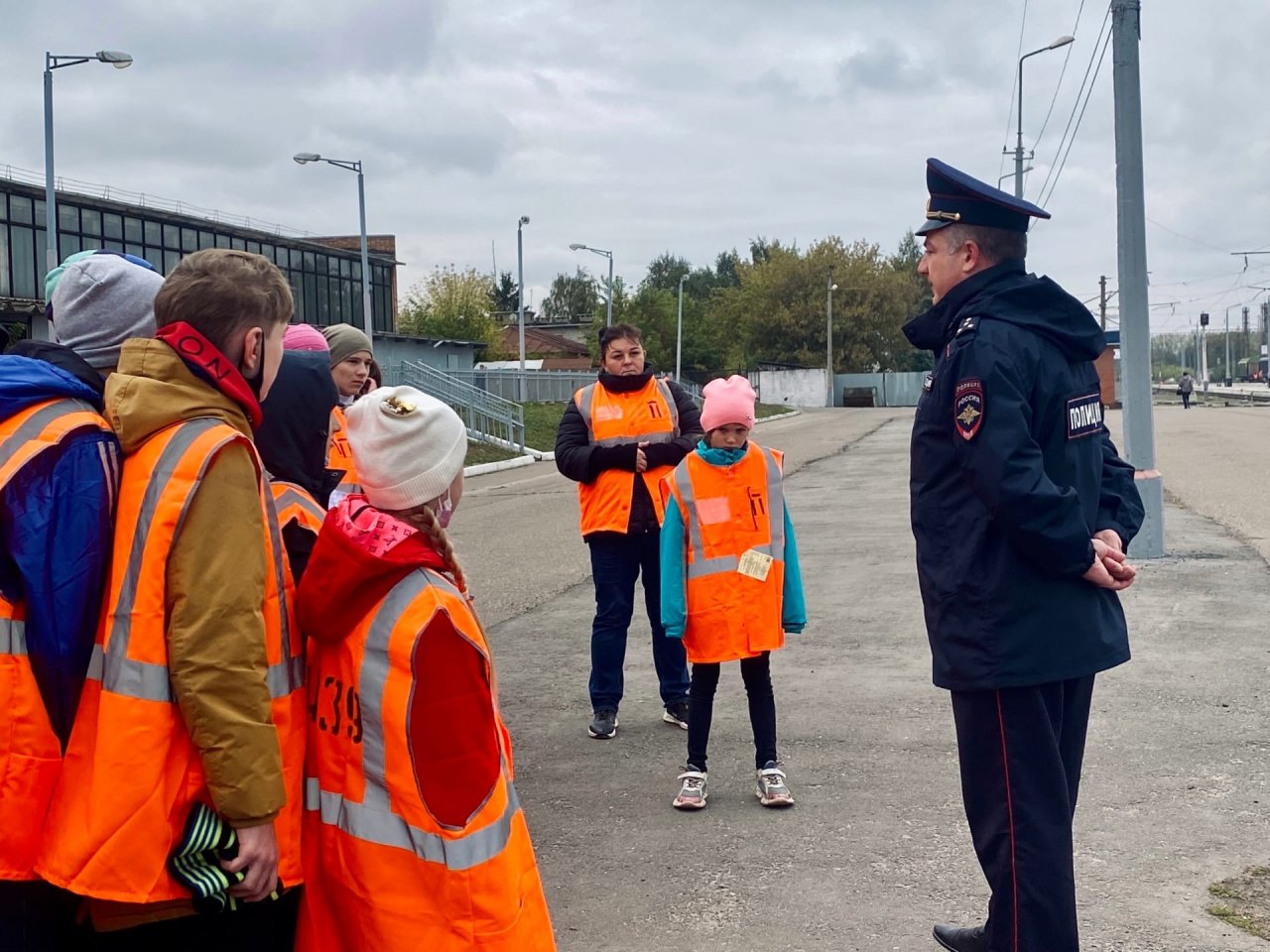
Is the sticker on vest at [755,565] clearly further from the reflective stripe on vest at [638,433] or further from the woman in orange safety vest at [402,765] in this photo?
the woman in orange safety vest at [402,765]

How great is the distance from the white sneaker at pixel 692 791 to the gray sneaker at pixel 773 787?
0.73 feet

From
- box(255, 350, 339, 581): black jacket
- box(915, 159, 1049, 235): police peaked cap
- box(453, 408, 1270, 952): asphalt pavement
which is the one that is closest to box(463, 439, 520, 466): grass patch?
box(453, 408, 1270, 952): asphalt pavement

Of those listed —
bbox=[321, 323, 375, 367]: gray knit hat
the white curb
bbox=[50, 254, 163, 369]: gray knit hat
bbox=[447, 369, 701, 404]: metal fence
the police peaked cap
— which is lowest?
the white curb

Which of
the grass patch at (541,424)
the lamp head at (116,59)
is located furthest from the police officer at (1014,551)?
the grass patch at (541,424)

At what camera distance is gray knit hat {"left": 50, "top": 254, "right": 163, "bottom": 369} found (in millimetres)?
2658

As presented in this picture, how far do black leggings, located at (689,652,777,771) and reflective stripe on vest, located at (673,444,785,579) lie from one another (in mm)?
377

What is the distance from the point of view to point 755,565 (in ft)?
16.4

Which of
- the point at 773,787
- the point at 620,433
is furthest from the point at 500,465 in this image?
the point at 773,787

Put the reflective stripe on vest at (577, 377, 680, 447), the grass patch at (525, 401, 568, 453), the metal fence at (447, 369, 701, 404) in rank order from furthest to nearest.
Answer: the metal fence at (447, 369, 701, 404)
the grass patch at (525, 401, 568, 453)
the reflective stripe on vest at (577, 377, 680, 447)

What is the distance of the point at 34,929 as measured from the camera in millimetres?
2316

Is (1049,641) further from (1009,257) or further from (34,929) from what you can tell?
(34,929)

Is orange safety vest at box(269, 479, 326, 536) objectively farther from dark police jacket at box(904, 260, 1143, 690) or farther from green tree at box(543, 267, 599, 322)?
green tree at box(543, 267, 599, 322)

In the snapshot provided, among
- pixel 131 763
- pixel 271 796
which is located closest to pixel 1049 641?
pixel 271 796

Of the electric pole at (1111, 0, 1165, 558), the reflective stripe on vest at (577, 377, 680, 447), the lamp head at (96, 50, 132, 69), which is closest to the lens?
the reflective stripe on vest at (577, 377, 680, 447)
